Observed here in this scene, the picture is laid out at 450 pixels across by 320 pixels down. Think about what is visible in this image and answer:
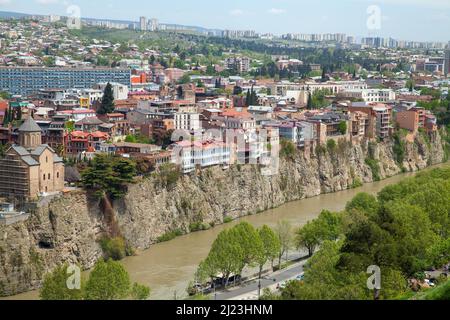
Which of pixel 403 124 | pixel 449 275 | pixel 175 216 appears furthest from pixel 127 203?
pixel 403 124

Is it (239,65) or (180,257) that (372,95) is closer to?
(239,65)

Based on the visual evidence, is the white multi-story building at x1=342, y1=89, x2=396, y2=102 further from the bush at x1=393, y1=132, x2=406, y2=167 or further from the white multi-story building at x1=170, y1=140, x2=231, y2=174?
the white multi-story building at x1=170, y1=140, x2=231, y2=174

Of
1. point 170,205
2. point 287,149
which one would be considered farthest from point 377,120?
point 170,205

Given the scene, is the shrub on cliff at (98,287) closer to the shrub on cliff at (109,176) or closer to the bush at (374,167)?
the shrub on cliff at (109,176)

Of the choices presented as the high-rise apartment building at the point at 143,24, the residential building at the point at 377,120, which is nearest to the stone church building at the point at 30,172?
the residential building at the point at 377,120
